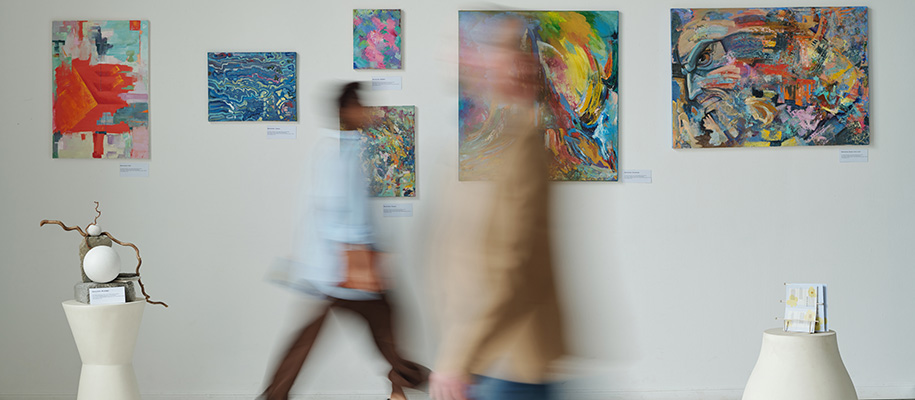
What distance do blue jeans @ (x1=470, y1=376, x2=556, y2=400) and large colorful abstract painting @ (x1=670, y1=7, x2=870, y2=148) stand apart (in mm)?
2938

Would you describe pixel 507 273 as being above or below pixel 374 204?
below

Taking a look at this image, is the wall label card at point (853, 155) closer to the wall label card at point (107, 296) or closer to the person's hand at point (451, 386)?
the person's hand at point (451, 386)

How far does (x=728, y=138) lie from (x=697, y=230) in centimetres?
60

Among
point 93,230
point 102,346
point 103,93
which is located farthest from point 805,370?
point 103,93

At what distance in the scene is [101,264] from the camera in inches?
126

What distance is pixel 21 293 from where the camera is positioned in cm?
425

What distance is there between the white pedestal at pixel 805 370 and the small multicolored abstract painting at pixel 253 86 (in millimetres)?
2971

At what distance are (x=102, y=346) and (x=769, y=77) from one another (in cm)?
401

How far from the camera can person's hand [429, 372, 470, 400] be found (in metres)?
1.71

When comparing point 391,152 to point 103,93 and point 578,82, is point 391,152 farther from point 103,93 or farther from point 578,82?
point 103,93

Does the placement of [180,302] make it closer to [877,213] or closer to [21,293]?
[21,293]

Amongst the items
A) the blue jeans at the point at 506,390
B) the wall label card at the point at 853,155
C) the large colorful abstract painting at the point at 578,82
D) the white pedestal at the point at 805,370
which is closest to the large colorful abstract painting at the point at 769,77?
the wall label card at the point at 853,155

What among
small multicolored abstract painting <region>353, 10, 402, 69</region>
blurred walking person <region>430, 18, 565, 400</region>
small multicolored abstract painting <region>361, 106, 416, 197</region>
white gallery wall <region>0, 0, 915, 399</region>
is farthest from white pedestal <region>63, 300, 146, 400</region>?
blurred walking person <region>430, 18, 565, 400</region>

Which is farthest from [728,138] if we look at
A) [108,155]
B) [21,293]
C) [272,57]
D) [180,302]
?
[21,293]
